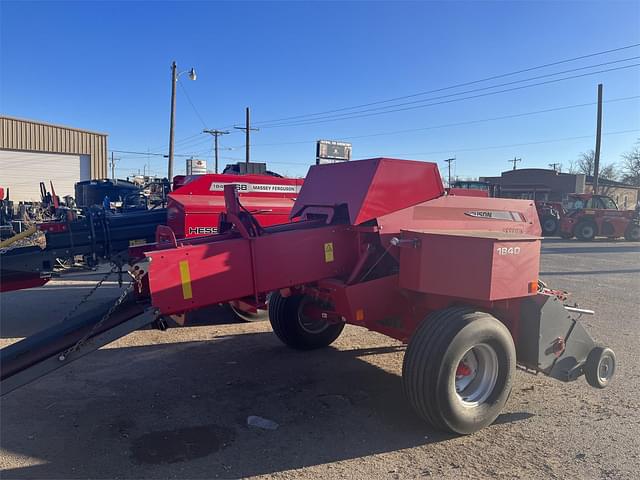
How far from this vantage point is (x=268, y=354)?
5562 millimetres

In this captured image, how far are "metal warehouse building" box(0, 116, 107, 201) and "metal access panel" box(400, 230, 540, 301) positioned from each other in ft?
90.4

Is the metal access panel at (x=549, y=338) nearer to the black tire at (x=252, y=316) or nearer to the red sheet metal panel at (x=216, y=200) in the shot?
the red sheet metal panel at (x=216, y=200)

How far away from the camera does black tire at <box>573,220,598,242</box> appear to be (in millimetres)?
21781

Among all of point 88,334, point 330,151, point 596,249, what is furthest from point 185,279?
point 596,249

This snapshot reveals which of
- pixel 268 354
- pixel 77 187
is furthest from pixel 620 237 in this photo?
pixel 77 187

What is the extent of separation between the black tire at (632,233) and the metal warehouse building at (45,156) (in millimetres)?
27719

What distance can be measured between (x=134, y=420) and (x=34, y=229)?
11.4ft

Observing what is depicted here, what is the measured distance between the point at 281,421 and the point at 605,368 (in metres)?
2.89

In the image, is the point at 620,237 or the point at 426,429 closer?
the point at 426,429

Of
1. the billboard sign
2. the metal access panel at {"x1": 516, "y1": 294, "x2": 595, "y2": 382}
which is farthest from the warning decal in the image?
the billboard sign

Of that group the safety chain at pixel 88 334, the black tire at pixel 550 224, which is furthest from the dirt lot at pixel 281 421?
the black tire at pixel 550 224

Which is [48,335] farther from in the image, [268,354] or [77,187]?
[77,187]

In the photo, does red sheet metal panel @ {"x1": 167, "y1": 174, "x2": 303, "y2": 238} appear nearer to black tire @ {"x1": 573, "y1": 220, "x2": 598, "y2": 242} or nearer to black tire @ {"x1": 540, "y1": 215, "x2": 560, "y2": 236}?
A: black tire @ {"x1": 573, "y1": 220, "x2": 598, "y2": 242}

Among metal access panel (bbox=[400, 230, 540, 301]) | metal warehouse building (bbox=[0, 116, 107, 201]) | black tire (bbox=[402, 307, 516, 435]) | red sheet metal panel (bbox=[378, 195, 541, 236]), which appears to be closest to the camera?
black tire (bbox=[402, 307, 516, 435])
